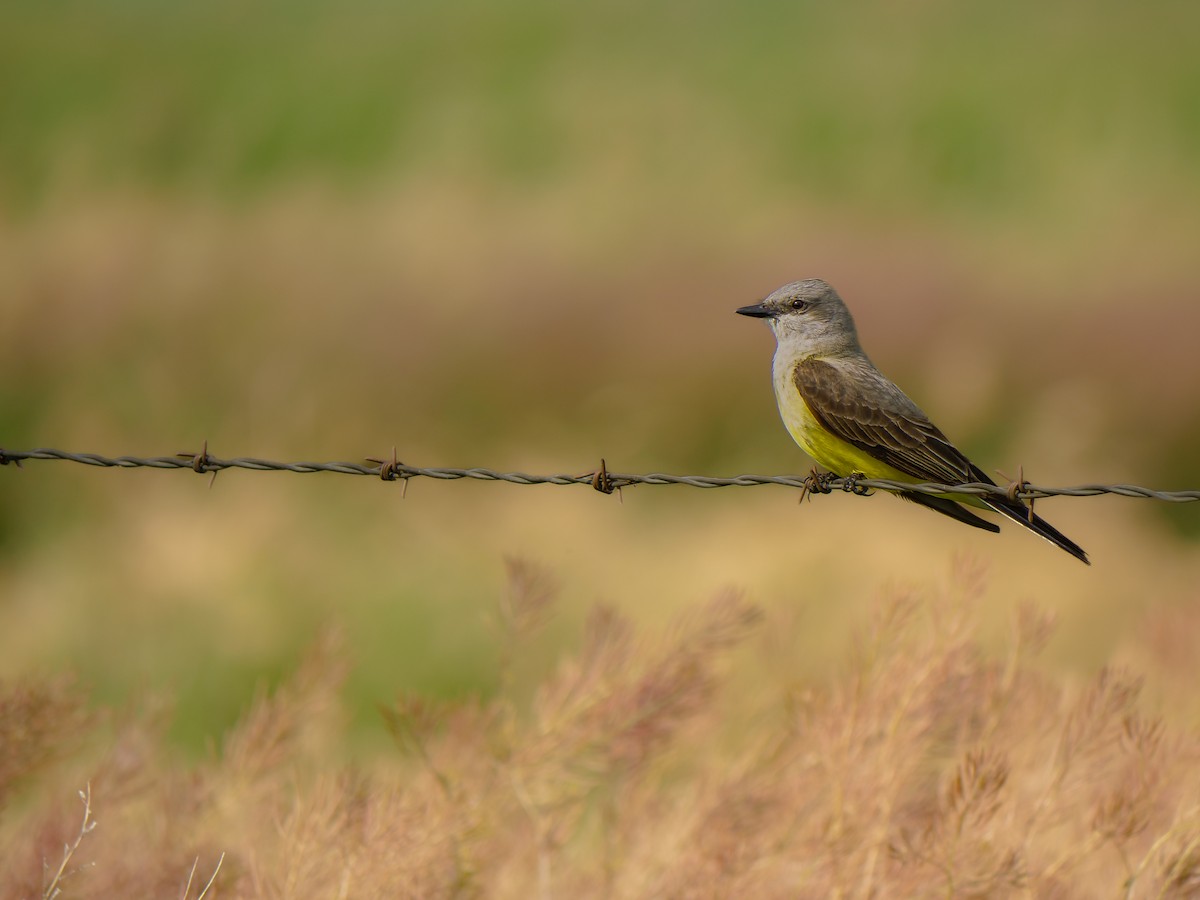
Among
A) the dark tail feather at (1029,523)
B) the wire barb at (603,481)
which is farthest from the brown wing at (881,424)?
the wire barb at (603,481)

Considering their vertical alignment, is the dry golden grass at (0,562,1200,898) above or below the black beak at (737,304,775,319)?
below

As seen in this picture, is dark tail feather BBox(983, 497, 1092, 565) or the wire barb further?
dark tail feather BBox(983, 497, 1092, 565)

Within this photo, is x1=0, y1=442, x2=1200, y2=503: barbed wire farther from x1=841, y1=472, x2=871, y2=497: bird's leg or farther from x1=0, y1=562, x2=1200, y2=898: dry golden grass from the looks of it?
x1=0, y1=562, x2=1200, y2=898: dry golden grass

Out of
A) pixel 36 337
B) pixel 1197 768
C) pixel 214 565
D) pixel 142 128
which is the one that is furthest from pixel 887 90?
pixel 1197 768

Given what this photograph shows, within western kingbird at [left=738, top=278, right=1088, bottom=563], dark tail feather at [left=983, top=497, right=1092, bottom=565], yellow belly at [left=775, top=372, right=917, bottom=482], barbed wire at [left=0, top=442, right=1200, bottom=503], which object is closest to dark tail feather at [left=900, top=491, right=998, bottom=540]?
western kingbird at [left=738, top=278, right=1088, bottom=563]

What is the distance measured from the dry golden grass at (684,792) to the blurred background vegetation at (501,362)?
1.75 feet

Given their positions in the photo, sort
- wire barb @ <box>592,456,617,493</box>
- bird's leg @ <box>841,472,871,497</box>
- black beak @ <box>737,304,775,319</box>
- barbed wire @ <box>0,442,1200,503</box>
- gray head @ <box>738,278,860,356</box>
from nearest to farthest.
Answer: barbed wire @ <box>0,442,1200,503</box> < wire barb @ <box>592,456,617,493</box> < bird's leg @ <box>841,472,871,497</box> < gray head @ <box>738,278,860,356</box> < black beak @ <box>737,304,775,319</box>

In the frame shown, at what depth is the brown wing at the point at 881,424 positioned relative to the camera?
5152 mm

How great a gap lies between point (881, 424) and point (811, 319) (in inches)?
30.6

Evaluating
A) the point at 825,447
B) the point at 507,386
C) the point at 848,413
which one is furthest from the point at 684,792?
the point at 507,386

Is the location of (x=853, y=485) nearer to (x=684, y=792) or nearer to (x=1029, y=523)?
(x=1029, y=523)

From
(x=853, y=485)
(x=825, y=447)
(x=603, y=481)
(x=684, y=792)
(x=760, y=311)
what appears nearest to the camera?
(x=603, y=481)

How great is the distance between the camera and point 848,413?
5.28 metres

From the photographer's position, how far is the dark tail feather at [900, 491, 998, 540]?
16.6 feet
